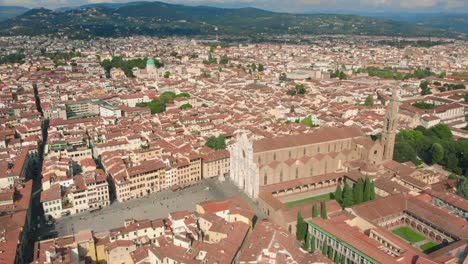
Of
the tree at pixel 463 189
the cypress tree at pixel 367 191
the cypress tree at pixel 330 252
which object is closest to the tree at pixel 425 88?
the tree at pixel 463 189

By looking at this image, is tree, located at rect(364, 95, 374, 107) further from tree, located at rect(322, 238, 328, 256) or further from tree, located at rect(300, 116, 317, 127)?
tree, located at rect(322, 238, 328, 256)

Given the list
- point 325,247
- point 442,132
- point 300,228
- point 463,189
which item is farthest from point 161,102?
point 463,189

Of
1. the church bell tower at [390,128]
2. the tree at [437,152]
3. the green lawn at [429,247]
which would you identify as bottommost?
the green lawn at [429,247]

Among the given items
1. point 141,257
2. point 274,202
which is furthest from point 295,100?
point 141,257

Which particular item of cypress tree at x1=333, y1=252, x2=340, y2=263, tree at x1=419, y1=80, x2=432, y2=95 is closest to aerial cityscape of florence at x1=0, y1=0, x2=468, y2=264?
cypress tree at x1=333, y1=252, x2=340, y2=263

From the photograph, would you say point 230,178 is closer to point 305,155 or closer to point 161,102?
point 305,155

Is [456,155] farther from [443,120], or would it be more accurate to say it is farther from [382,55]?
[382,55]

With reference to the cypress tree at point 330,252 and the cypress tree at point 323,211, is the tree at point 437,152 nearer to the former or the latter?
the cypress tree at point 323,211
